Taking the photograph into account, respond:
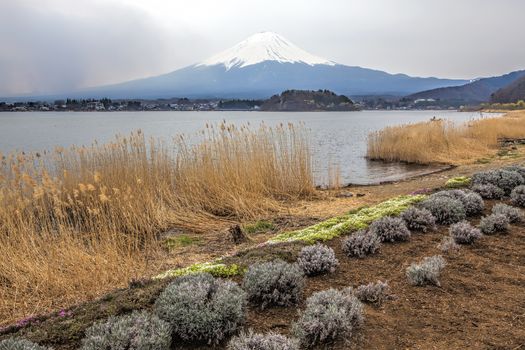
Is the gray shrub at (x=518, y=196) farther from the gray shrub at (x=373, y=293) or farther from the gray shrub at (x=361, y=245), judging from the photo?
the gray shrub at (x=373, y=293)

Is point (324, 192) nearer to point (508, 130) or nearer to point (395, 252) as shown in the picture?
point (395, 252)

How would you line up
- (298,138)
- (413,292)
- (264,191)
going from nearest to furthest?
(413,292), (264,191), (298,138)

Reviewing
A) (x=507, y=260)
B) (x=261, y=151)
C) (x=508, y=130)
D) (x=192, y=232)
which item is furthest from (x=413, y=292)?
(x=508, y=130)

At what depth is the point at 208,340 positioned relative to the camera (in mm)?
3236

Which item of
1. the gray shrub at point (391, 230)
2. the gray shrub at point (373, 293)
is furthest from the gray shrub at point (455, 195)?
the gray shrub at point (373, 293)

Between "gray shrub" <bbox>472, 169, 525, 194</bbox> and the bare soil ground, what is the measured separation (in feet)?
11.1

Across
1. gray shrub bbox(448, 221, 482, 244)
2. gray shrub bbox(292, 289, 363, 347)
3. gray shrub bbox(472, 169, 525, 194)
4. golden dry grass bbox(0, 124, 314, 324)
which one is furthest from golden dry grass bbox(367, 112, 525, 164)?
gray shrub bbox(292, 289, 363, 347)

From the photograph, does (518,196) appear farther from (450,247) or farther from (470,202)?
(450,247)

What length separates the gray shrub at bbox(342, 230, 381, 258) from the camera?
5128 millimetres

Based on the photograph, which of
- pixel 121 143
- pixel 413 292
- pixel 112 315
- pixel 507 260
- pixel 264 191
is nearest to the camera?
pixel 112 315

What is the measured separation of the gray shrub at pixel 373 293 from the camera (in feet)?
12.8

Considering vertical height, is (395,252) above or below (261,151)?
below

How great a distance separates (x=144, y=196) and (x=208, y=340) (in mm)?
6592

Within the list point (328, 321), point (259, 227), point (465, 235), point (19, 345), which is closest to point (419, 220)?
point (465, 235)
